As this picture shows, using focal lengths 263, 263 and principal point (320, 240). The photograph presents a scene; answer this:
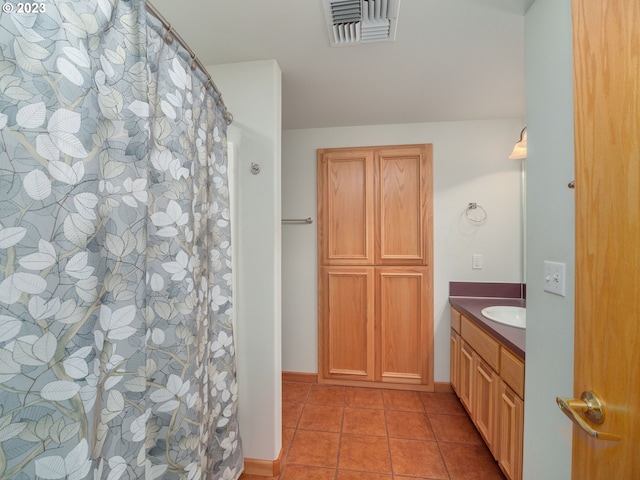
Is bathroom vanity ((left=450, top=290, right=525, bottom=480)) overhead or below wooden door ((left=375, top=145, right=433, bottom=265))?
below

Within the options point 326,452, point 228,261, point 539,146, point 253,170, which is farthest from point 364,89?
point 326,452

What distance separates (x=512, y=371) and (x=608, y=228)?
1.13 meters

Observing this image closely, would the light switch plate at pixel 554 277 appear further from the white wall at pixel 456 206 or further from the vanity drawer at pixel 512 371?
the white wall at pixel 456 206

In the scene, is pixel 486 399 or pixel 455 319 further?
pixel 455 319

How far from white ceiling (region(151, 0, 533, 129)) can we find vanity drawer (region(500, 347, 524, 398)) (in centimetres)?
169

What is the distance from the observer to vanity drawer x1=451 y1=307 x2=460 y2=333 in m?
2.20

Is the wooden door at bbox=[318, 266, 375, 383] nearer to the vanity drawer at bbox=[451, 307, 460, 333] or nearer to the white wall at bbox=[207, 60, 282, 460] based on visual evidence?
the vanity drawer at bbox=[451, 307, 460, 333]

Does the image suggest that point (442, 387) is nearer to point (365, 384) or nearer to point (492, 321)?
point (365, 384)

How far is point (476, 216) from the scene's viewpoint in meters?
2.44

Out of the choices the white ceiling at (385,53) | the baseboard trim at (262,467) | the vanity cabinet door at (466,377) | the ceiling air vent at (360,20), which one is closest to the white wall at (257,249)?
the baseboard trim at (262,467)

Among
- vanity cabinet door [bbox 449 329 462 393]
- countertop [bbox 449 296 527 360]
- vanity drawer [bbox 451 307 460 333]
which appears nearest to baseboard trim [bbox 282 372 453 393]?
vanity cabinet door [bbox 449 329 462 393]

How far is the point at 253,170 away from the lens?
161 centimetres

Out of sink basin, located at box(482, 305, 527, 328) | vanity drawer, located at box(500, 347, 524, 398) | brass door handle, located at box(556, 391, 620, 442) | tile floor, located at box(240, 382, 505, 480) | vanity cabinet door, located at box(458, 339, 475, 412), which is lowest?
tile floor, located at box(240, 382, 505, 480)

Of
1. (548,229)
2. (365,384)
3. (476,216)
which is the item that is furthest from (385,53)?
(365,384)
